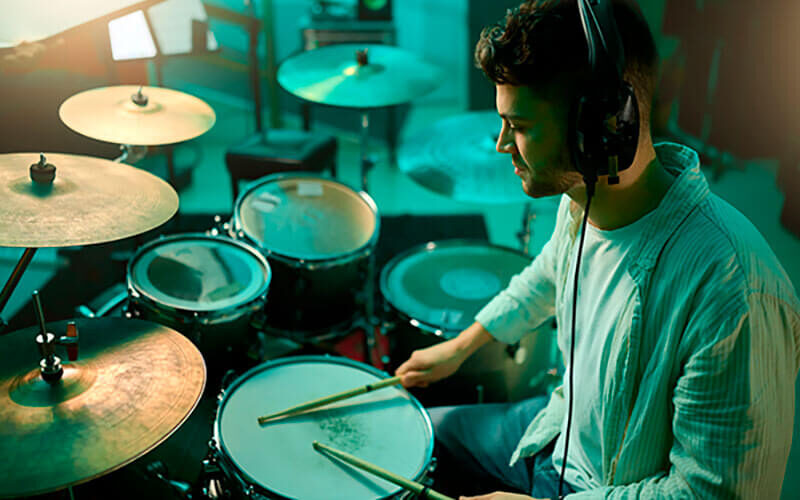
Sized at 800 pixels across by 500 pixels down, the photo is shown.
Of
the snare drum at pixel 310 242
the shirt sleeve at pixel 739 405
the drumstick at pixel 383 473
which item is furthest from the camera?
the snare drum at pixel 310 242

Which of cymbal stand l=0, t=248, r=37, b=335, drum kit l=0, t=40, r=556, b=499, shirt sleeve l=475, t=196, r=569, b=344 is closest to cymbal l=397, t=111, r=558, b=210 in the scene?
drum kit l=0, t=40, r=556, b=499

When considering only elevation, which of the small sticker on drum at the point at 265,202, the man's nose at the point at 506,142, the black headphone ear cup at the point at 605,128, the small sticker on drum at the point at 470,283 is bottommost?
the small sticker on drum at the point at 470,283

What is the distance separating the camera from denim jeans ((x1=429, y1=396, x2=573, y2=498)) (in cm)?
136

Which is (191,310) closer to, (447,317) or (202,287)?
(202,287)

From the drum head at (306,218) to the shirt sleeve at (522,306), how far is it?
2.13 feet

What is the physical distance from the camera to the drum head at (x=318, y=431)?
121 centimetres

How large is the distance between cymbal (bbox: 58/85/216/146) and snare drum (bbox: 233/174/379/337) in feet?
1.07

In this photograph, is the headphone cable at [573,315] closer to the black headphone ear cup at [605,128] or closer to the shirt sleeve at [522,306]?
the black headphone ear cup at [605,128]

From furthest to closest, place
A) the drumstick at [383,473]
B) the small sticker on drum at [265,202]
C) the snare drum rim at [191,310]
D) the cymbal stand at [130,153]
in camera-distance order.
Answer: the small sticker on drum at [265,202] → the cymbal stand at [130,153] → the snare drum rim at [191,310] → the drumstick at [383,473]

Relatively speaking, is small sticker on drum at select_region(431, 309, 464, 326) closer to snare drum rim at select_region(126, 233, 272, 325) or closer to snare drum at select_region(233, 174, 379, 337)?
snare drum at select_region(233, 174, 379, 337)

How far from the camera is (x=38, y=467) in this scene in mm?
980

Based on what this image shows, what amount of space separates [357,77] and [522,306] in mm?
1158

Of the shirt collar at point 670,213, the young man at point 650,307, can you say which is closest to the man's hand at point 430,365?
the young man at point 650,307

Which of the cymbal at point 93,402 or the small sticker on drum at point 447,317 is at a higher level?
the cymbal at point 93,402
